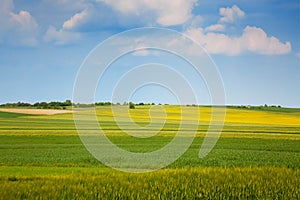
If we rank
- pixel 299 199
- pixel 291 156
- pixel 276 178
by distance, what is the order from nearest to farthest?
pixel 299 199 < pixel 276 178 < pixel 291 156

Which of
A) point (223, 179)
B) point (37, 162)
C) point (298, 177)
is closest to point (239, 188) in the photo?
point (223, 179)

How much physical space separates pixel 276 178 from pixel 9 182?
10022mm

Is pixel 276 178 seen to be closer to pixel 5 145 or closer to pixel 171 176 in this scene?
pixel 171 176

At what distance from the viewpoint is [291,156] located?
2852 centimetres

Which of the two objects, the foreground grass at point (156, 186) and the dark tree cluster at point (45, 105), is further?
the dark tree cluster at point (45, 105)

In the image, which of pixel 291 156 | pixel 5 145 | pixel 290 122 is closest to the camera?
pixel 291 156

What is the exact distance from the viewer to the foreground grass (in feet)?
44.8

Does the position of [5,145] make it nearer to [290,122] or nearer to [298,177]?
[298,177]

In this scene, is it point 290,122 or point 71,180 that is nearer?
point 71,180

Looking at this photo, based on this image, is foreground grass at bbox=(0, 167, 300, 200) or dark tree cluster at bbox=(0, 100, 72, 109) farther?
dark tree cluster at bbox=(0, 100, 72, 109)

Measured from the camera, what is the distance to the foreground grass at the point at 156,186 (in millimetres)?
13667

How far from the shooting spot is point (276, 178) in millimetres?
16797

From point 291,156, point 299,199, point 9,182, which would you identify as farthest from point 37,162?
point 291,156

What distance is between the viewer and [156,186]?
48.8ft
